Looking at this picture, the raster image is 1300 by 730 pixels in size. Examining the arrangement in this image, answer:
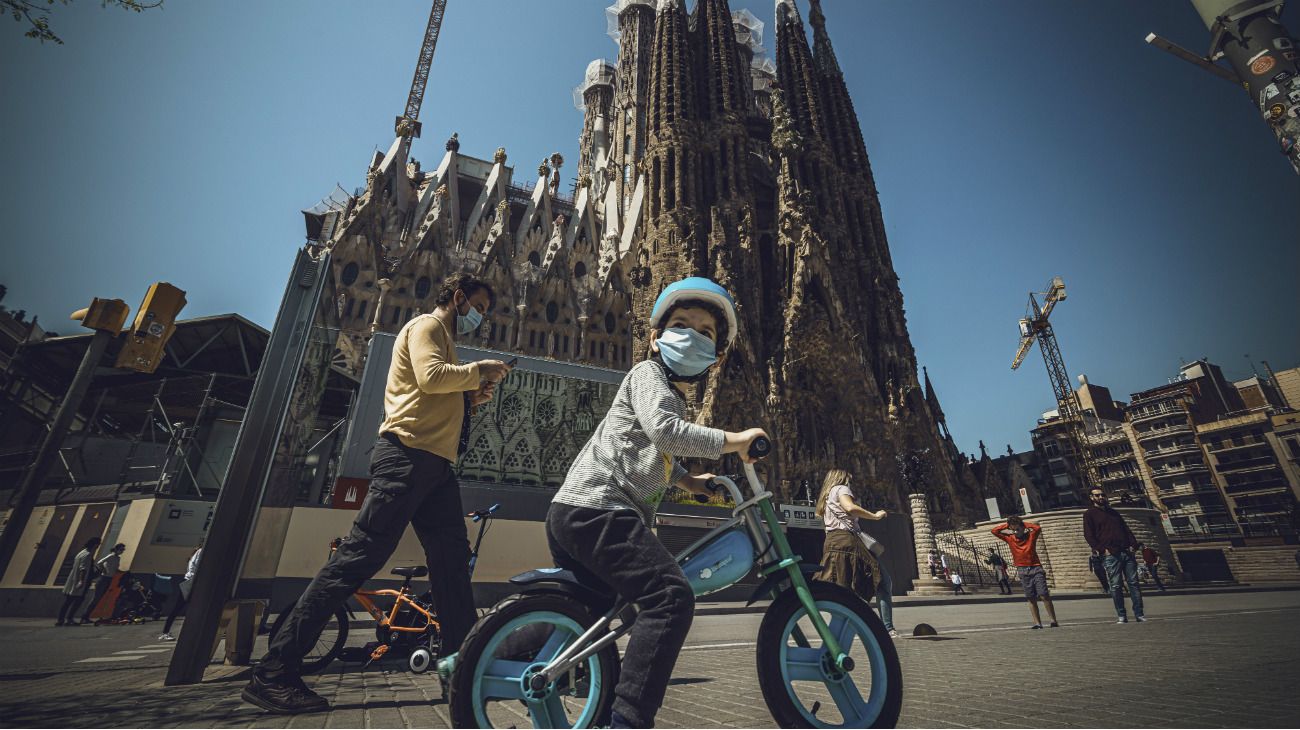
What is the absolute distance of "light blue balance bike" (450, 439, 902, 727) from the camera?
161 centimetres

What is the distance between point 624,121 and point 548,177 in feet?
42.3

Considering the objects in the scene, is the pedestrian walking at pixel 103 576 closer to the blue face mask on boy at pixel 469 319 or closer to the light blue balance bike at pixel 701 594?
the blue face mask on boy at pixel 469 319

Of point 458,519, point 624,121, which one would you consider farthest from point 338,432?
point 624,121

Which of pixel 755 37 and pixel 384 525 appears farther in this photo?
→ pixel 755 37

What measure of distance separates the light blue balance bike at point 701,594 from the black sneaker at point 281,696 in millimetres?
1228

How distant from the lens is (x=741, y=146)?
3534 cm

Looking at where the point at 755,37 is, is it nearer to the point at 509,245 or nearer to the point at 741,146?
the point at 741,146

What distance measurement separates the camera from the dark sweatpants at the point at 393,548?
233 cm

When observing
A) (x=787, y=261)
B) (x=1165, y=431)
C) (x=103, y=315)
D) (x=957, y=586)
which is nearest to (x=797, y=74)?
(x=787, y=261)

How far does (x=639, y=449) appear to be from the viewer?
1879 millimetres

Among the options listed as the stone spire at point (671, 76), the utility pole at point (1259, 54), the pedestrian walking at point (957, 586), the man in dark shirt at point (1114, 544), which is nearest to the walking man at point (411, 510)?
the man in dark shirt at point (1114, 544)

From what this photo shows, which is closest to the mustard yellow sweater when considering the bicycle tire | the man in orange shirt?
the bicycle tire

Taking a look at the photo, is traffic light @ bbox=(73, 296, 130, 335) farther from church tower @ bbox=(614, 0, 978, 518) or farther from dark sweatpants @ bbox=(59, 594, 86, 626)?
church tower @ bbox=(614, 0, 978, 518)

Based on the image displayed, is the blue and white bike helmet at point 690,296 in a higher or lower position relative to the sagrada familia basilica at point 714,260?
lower
